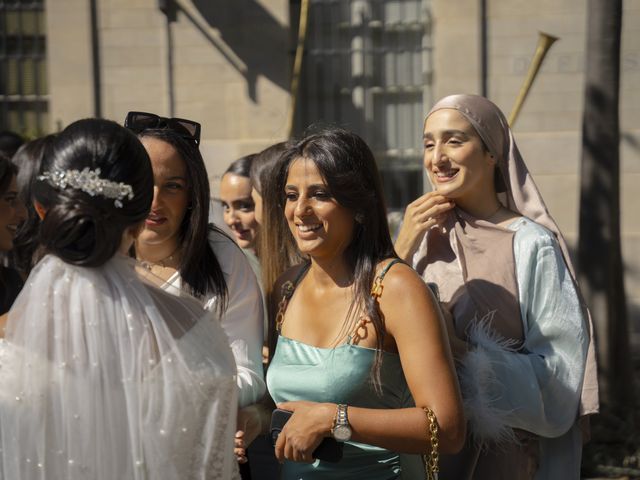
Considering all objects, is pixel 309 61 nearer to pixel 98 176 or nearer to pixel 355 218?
pixel 355 218

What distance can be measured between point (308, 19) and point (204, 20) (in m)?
1.05

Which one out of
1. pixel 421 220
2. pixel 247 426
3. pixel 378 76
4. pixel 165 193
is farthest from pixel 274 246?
pixel 378 76

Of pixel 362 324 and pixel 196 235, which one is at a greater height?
pixel 196 235

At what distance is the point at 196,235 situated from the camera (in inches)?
109

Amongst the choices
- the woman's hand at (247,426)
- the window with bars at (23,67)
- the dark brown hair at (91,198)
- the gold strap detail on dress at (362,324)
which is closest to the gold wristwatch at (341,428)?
the gold strap detail on dress at (362,324)

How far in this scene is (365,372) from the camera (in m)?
2.43

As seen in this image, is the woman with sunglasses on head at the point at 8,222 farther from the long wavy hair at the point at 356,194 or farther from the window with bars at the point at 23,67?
the window with bars at the point at 23,67

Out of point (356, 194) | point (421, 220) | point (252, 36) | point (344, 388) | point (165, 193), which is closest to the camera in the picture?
point (344, 388)

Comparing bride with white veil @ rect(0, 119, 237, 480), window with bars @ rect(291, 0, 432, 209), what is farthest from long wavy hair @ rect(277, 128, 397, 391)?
window with bars @ rect(291, 0, 432, 209)

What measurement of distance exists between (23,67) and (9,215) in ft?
21.4

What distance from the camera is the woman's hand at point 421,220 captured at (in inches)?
125

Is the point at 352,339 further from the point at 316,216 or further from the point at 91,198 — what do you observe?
the point at 91,198

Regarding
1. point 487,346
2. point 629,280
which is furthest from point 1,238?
point 629,280

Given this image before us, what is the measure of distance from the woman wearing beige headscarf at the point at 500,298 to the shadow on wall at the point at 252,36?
5463 mm
